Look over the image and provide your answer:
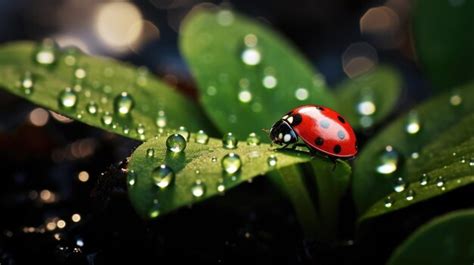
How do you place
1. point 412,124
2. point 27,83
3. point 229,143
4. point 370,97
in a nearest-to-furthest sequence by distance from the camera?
point 229,143
point 27,83
point 412,124
point 370,97

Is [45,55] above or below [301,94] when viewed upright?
below

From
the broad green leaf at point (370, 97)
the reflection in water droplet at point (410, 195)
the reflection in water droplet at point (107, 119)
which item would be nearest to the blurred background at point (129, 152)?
the reflection in water droplet at point (107, 119)

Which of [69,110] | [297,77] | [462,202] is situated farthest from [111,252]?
[462,202]

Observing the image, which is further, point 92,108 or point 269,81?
point 269,81

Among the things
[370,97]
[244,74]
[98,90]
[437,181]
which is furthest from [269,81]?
[437,181]

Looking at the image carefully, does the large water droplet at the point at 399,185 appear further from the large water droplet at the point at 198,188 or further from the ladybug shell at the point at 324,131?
the large water droplet at the point at 198,188

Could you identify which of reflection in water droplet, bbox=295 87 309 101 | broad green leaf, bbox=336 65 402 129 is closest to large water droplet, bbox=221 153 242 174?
reflection in water droplet, bbox=295 87 309 101

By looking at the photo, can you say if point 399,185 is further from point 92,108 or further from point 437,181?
point 92,108
